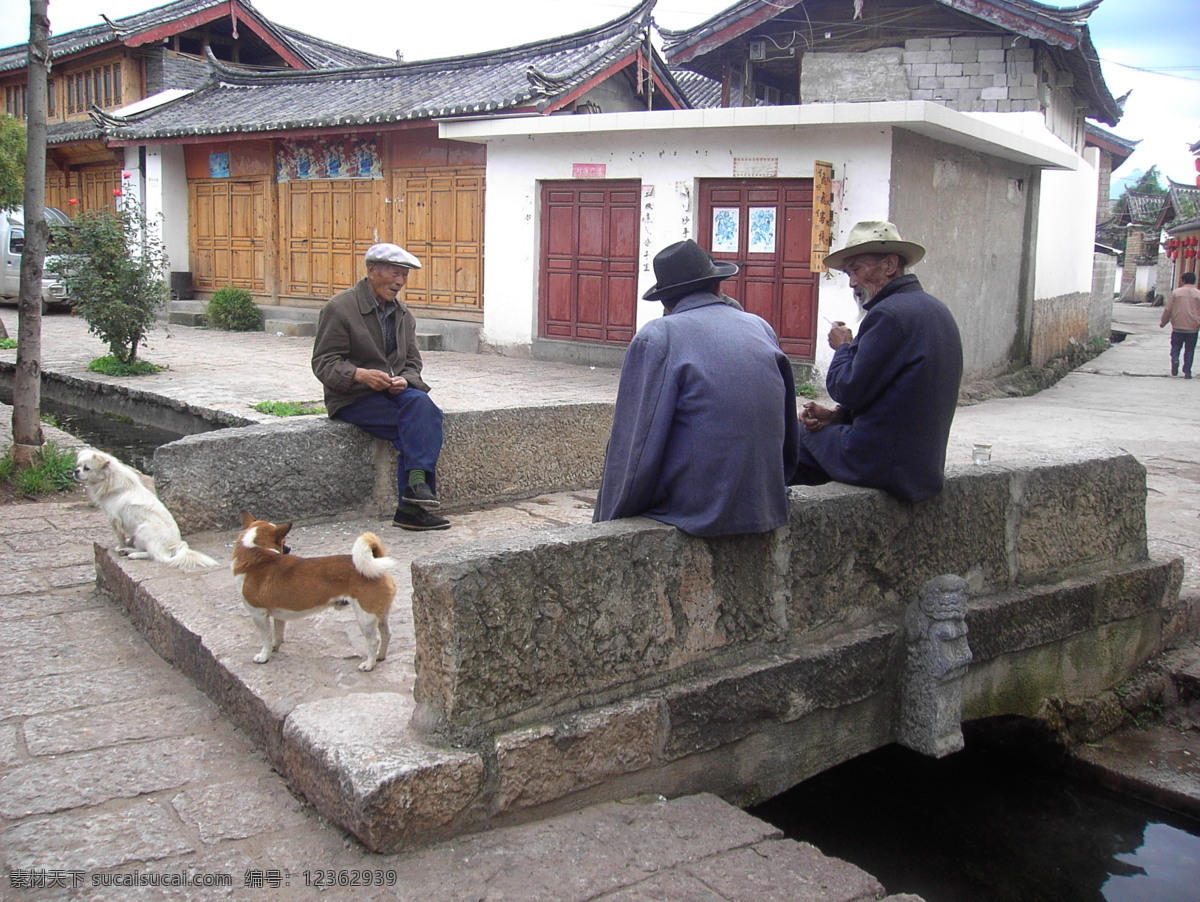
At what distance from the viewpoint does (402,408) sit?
16.8ft

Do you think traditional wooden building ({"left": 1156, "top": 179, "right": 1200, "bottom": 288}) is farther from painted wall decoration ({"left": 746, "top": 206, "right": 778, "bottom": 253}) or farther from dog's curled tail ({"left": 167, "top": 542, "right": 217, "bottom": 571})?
dog's curled tail ({"left": 167, "top": 542, "right": 217, "bottom": 571})

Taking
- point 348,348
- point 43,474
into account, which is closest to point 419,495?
point 348,348

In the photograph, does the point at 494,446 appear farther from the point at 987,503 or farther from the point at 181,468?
the point at 987,503

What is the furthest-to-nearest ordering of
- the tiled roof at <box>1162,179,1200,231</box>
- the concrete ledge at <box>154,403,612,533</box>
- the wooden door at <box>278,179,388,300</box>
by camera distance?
the tiled roof at <box>1162,179,1200,231</box>, the wooden door at <box>278,179,388,300</box>, the concrete ledge at <box>154,403,612,533</box>

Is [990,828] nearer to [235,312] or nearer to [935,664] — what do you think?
[935,664]

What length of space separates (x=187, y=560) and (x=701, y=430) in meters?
2.30

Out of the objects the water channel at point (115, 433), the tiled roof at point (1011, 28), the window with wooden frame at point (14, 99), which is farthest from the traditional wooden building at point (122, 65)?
the water channel at point (115, 433)

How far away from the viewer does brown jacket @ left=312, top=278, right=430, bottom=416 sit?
509cm

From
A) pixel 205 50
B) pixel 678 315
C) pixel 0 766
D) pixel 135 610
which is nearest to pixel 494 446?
pixel 135 610

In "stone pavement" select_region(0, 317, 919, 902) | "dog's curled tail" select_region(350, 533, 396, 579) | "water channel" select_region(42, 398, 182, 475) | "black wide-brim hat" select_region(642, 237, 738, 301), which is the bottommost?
"water channel" select_region(42, 398, 182, 475)

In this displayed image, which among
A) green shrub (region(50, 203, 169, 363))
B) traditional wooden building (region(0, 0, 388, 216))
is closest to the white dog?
green shrub (region(50, 203, 169, 363))

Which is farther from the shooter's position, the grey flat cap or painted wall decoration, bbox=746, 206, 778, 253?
painted wall decoration, bbox=746, 206, 778, 253

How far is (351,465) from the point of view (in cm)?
521

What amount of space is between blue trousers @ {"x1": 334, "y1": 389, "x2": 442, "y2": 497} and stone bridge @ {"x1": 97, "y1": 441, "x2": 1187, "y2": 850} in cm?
130
